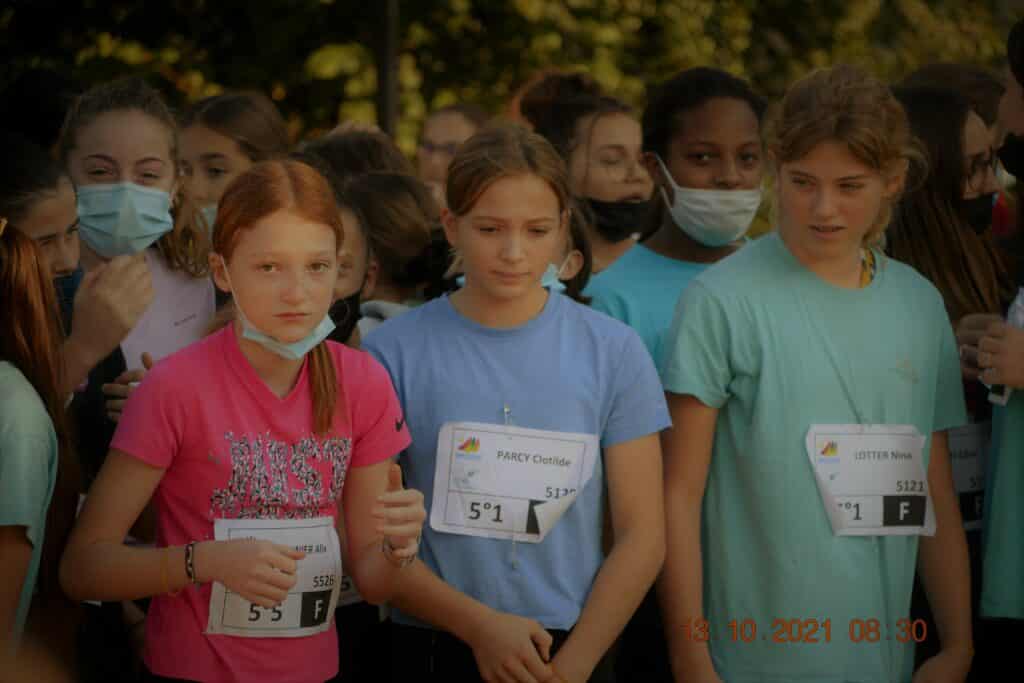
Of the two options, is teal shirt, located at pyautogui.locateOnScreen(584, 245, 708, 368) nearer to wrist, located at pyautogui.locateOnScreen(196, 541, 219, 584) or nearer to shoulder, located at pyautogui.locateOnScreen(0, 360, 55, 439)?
wrist, located at pyautogui.locateOnScreen(196, 541, 219, 584)

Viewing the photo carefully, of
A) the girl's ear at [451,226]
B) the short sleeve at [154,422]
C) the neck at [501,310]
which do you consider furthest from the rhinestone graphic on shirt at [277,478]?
the girl's ear at [451,226]

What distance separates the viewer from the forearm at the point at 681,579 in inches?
150

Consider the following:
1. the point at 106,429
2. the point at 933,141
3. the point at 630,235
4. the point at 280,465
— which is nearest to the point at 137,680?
the point at 106,429

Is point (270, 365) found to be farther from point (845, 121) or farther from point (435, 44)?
point (435, 44)

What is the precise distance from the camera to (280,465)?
11.1 ft

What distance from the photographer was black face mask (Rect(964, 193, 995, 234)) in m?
4.64

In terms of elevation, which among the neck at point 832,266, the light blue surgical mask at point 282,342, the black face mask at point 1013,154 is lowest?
the light blue surgical mask at point 282,342

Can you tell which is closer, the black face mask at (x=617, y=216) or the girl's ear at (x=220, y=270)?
the girl's ear at (x=220, y=270)

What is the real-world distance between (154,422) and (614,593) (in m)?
1.29

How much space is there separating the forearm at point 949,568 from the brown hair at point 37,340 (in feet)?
8.01

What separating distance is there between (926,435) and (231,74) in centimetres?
695

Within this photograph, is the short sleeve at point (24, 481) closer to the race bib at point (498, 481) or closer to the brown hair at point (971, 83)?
the race bib at point (498, 481)

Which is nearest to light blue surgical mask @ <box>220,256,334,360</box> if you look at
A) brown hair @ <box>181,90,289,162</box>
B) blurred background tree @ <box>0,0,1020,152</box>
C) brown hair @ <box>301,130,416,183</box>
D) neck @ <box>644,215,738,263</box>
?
neck @ <box>644,215,738,263</box>

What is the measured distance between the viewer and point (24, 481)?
3.20 meters
